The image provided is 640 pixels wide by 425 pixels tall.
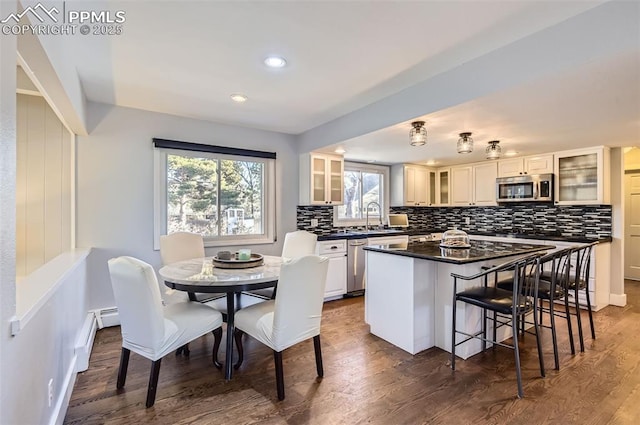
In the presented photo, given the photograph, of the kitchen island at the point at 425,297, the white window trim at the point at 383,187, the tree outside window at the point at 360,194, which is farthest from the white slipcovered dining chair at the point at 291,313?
the tree outside window at the point at 360,194

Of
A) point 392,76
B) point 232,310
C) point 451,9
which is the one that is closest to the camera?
point 451,9

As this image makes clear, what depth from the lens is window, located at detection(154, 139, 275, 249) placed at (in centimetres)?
376

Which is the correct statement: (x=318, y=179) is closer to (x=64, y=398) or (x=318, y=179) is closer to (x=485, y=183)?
(x=485, y=183)

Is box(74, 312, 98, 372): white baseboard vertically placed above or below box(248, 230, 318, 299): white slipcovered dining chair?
below

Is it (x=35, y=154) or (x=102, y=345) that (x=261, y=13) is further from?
(x=102, y=345)

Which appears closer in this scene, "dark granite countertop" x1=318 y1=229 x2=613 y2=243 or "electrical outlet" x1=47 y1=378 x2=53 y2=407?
"electrical outlet" x1=47 y1=378 x2=53 y2=407

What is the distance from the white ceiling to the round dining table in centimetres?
156

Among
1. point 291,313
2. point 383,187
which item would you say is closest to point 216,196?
point 291,313

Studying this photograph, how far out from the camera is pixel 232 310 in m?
2.41

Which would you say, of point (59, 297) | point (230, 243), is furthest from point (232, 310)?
point (230, 243)

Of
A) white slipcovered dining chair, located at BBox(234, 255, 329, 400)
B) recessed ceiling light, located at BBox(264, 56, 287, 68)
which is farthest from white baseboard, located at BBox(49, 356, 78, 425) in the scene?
recessed ceiling light, located at BBox(264, 56, 287, 68)

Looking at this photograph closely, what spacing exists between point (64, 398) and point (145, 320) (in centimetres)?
62

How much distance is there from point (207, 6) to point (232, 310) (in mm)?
1953

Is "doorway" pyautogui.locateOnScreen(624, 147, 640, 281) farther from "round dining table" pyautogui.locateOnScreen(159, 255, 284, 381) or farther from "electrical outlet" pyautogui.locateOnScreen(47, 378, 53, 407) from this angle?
→ "electrical outlet" pyautogui.locateOnScreen(47, 378, 53, 407)
